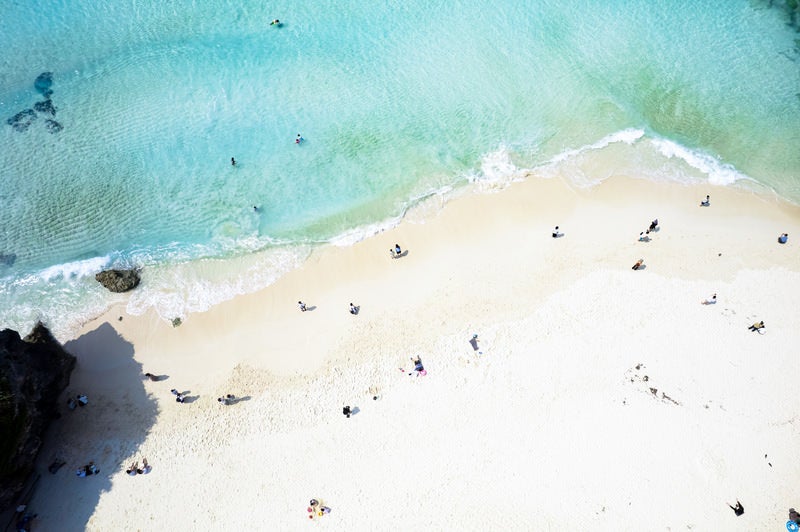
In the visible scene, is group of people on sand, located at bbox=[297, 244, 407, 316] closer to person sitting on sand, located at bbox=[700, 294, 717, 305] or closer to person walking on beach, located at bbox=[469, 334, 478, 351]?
person walking on beach, located at bbox=[469, 334, 478, 351]

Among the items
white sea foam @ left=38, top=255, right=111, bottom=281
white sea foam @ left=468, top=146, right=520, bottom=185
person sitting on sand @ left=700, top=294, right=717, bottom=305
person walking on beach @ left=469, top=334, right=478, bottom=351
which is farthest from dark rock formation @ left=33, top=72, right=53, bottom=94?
person sitting on sand @ left=700, top=294, right=717, bottom=305

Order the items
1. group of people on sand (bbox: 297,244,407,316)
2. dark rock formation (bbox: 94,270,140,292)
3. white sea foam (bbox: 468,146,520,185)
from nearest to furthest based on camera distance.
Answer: group of people on sand (bbox: 297,244,407,316) < dark rock formation (bbox: 94,270,140,292) < white sea foam (bbox: 468,146,520,185)

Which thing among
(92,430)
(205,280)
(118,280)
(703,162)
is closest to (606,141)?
(703,162)

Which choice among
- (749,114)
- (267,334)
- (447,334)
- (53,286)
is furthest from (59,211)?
(749,114)

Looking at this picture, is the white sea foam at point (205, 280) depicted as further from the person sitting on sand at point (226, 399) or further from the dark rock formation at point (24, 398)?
the person sitting on sand at point (226, 399)

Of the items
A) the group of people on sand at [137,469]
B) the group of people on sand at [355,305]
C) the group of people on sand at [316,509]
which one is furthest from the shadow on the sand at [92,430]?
the group of people on sand at [316,509]

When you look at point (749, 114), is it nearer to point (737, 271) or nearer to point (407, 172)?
point (737, 271)
